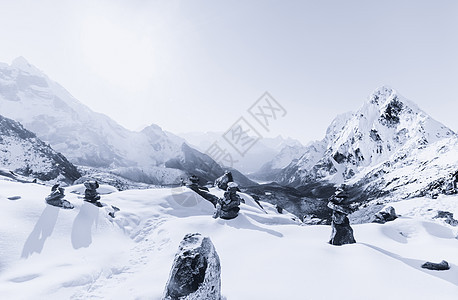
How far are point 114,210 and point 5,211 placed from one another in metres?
9.23

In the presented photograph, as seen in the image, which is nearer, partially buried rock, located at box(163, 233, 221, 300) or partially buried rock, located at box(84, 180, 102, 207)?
partially buried rock, located at box(163, 233, 221, 300)

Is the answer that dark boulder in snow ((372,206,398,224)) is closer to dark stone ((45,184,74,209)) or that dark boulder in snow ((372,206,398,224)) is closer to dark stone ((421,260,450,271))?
dark stone ((421,260,450,271))

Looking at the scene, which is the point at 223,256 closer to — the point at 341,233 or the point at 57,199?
the point at 341,233

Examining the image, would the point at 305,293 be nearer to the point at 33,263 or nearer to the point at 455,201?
the point at 33,263

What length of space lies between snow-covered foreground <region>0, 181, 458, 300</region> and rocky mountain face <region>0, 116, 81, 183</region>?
9030 cm

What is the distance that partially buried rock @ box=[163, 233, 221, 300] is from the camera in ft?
27.9

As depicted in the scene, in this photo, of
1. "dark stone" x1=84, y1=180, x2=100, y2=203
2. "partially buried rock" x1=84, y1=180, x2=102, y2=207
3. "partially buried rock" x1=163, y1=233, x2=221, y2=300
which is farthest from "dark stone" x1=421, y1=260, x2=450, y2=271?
"dark stone" x1=84, y1=180, x2=100, y2=203

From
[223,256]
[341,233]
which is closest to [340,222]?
[341,233]

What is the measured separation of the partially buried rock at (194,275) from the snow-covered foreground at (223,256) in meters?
1.65

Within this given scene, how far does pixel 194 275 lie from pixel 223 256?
24.2 ft

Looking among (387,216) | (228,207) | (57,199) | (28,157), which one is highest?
(387,216)

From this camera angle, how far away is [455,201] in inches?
2235

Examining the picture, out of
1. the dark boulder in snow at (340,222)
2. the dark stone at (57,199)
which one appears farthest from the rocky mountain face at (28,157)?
the dark boulder in snow at (340,222)

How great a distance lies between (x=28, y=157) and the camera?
99.2 metres
